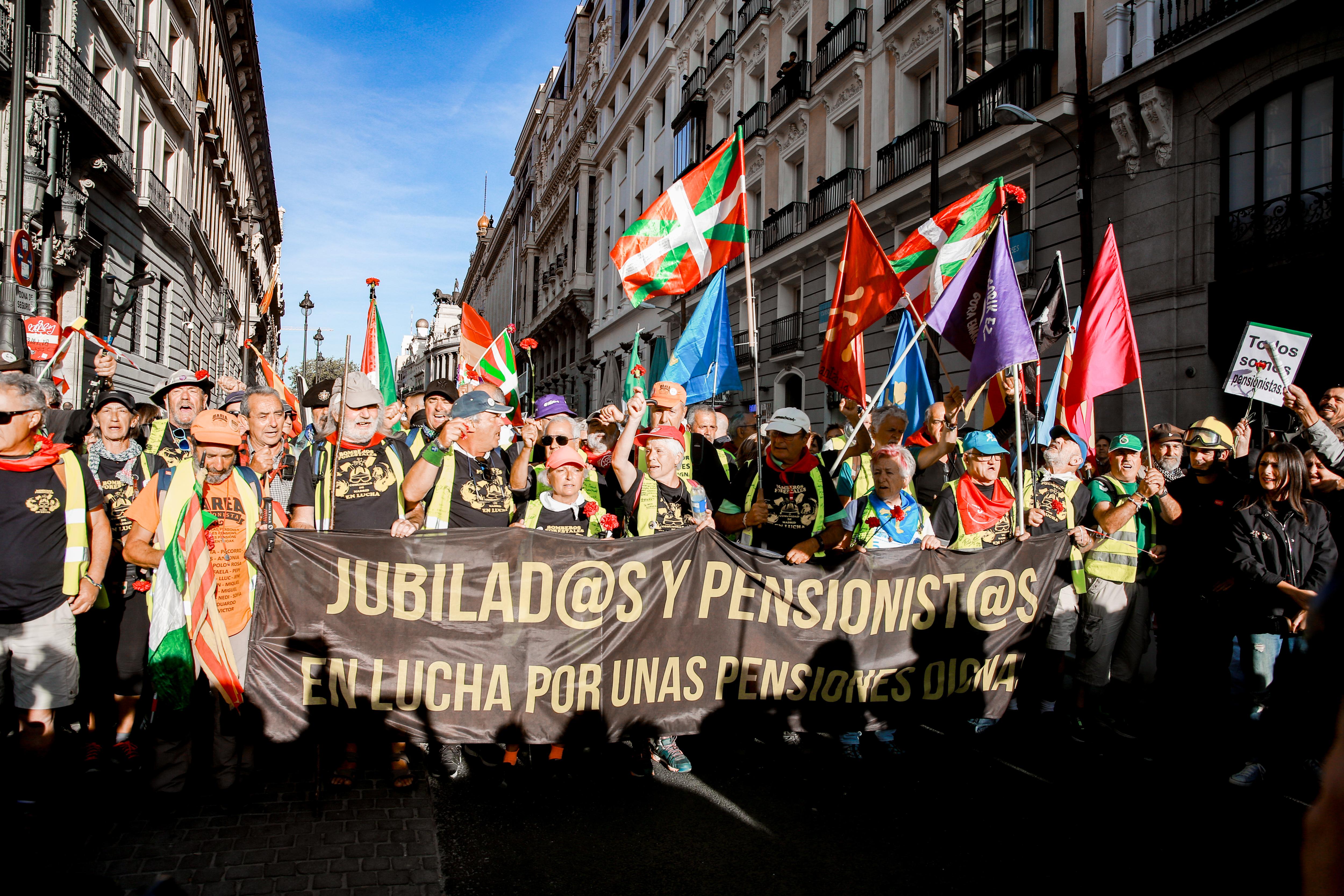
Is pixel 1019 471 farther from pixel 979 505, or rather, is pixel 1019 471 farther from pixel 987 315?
pixel 987 315

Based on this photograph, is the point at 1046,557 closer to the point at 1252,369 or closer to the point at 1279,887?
the point at 1279,887

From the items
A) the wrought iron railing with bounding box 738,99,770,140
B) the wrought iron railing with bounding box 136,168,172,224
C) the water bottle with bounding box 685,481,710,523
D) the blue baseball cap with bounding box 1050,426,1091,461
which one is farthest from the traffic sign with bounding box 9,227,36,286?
the wrought iron railing with bounding box 738,99,770,140

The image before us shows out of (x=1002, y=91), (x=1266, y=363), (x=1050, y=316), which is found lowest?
(x=1266, y=363)

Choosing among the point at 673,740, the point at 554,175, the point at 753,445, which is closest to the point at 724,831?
the point at 673,740

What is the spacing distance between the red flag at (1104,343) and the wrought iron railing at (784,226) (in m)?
16.3

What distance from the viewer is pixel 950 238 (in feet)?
20.0

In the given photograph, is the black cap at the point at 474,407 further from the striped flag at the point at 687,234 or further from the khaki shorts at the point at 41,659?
the striped flag at the point at 687,234

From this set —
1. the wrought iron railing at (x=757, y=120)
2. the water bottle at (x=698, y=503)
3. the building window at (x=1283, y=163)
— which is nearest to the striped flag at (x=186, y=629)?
the water bottle at (x=698, y=503)

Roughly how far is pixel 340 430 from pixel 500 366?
650 cm

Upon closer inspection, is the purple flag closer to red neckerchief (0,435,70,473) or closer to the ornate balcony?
red neckerchief (0,435,70,473)

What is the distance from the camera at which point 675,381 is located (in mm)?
6074

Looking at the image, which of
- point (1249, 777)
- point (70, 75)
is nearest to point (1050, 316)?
point (1249, 777)

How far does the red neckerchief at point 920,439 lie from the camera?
6.34 metres

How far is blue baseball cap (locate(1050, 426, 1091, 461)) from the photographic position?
5730 mm
